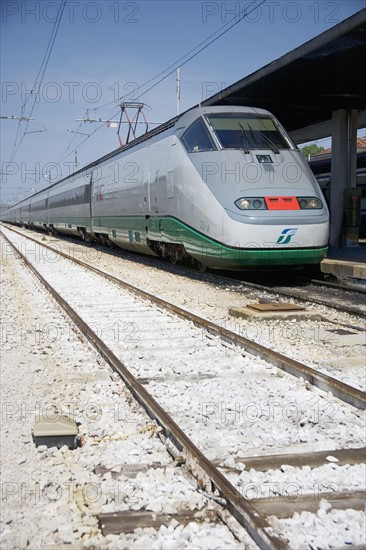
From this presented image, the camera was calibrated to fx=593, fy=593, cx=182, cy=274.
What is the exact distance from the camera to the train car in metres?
8.67

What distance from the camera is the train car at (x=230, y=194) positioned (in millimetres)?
8672

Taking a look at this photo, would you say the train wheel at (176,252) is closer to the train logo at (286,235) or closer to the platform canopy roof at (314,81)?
the train logo at (286,235)

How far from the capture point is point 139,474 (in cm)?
286

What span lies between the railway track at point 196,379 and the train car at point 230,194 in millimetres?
1761

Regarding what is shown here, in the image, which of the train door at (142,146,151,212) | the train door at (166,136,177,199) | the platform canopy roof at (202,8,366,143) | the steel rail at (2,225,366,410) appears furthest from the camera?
the train door at (142,146,151,212)

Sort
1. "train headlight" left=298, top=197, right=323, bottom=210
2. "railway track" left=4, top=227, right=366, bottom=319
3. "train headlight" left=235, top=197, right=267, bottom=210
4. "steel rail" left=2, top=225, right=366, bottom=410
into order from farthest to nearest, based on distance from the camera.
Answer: "train headlight" left=298, top=197, right=323, bottom=210, "train headlight" left=235, top=197, right=267, bottom=210, "railway track" left=4, top=227, right=366, bottom=319, "steel rail" left=2, top=225, right=366, bottom=410

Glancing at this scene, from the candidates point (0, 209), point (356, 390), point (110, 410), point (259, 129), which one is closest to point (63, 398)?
point (110, 410)

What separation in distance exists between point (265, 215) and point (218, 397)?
5010mm

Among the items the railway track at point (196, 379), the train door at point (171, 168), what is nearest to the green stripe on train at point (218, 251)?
the train door at point (171, 168)

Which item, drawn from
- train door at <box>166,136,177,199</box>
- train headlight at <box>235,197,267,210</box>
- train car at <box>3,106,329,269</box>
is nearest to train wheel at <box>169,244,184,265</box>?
train car at <box>3,106,329,269</box>

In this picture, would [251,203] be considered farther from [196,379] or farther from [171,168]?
[196,379]

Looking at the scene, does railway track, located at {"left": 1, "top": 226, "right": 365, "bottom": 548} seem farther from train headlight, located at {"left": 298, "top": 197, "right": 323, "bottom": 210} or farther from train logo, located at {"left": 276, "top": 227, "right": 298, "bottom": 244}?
train headlight, located at {"left": 298, "top": 197, "right": 323, "bottom": 210}

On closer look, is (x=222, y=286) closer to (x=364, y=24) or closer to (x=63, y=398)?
(x=364, y=24)

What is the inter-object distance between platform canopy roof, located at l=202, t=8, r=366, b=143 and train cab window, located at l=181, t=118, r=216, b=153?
2104 millimetres
